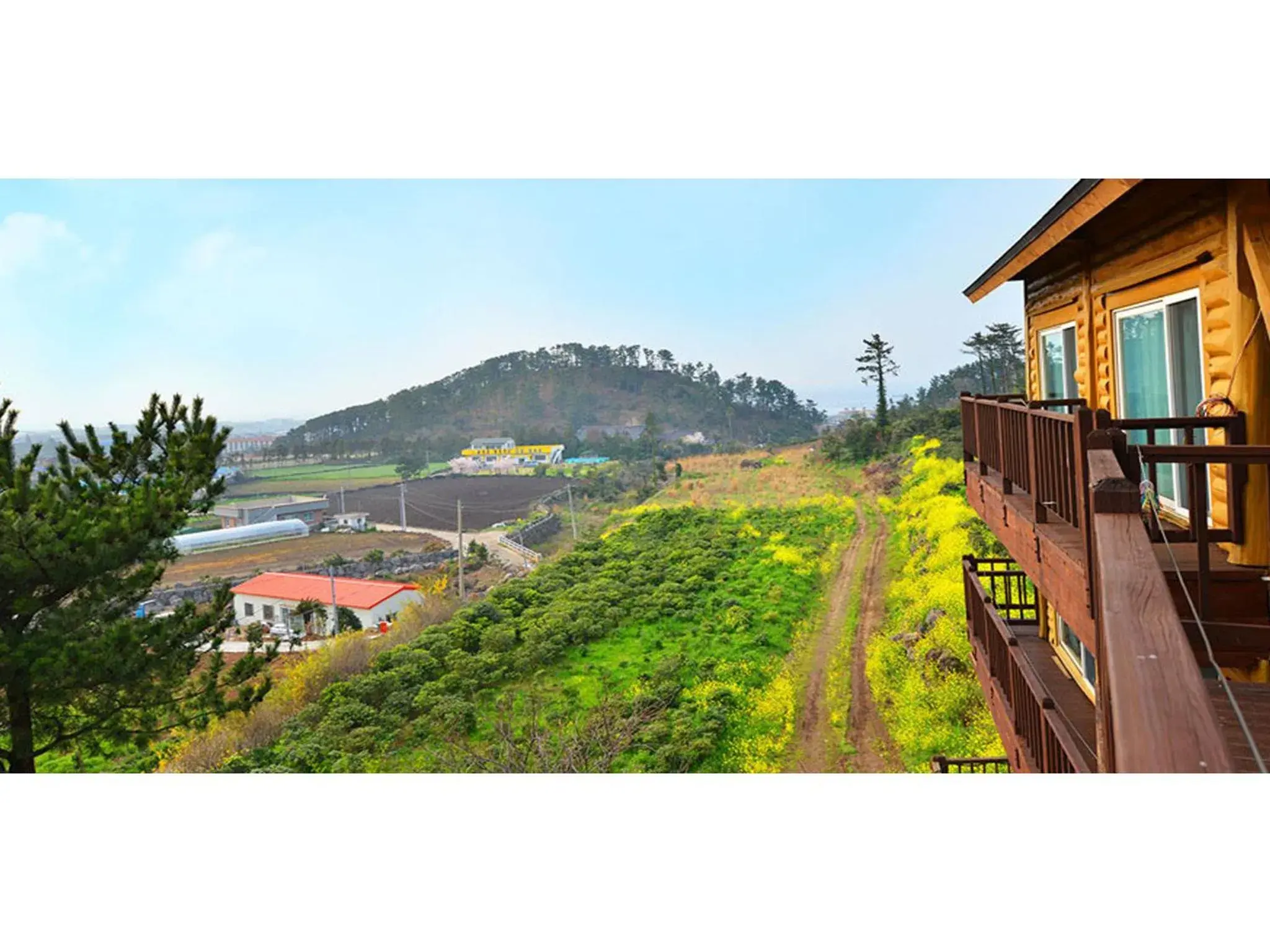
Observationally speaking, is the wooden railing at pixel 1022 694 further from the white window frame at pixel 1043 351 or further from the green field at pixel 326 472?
the green field at pixel 326 472

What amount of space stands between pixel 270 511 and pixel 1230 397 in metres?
23.8

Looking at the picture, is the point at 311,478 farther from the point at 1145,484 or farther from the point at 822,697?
the point at 1145,484

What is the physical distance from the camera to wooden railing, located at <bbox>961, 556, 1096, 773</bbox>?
2.54m

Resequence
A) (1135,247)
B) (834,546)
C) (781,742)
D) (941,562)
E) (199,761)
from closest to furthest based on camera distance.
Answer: (1135,247) → (781,742) → (199,761) → (941,562) → (834,546)

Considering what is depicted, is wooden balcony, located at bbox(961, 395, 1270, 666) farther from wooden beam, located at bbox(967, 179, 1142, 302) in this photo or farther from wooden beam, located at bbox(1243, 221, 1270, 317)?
wooden beam, located at bbox(967, 179, 1142, 302)

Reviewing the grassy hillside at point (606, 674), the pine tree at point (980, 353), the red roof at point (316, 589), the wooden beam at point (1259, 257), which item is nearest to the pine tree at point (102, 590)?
the grassy hillside at point (606, 674)

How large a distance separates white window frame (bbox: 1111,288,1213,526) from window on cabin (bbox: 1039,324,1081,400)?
454mm

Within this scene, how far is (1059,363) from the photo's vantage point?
160 inches

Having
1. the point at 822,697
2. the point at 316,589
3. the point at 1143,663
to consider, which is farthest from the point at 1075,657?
the point at 316,589

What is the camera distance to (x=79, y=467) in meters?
5.95

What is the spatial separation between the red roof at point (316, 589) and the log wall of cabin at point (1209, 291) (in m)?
14.8
